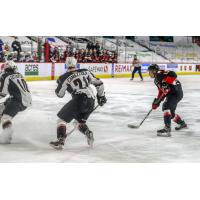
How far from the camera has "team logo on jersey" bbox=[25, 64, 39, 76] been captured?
7.79m

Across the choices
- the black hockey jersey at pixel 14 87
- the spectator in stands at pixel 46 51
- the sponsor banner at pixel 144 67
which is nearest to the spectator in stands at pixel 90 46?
the spectator in stands at pixel 46 51

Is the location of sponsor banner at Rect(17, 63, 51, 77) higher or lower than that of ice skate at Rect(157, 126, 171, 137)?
higher

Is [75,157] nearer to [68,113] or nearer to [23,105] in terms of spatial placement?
[68,113]

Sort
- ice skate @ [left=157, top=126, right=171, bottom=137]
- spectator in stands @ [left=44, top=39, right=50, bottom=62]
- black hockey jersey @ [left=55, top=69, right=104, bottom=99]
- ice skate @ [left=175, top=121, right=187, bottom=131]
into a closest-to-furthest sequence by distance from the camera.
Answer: black hockey jersey @ [left=55, top=69, right=104, bottom=99] → ice skate @ [left=157, top=126, right=171, bottom=137] → ice skate @ [left=175, top=121, right=187, bottom=131] → spectator in stands @ [left=44, top=39, right=50, bottom=62]

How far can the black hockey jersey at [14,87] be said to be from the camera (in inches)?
183

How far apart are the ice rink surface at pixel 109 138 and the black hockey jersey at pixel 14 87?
0.48 meters

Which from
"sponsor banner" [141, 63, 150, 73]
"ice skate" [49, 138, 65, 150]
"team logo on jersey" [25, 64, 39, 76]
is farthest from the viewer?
"sponsor banner" [141, 63, 150, 73]

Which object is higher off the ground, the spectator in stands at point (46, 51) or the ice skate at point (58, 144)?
the spectator in stands at point (46, 51)

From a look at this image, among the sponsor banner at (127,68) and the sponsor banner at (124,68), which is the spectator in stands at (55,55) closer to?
the sponsor banner at (124,68)

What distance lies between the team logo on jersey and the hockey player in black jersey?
3454mm

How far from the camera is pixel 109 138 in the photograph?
5.12 m

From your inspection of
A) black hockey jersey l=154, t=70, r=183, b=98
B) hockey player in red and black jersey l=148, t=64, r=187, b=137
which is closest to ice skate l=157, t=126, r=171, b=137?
hockey player in red and black jersey l=148, t=64, r=187, b=137

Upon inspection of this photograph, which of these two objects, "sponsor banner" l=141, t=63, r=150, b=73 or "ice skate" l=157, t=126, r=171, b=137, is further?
"sponsor banner" l=141, t=63, r=150, b=73

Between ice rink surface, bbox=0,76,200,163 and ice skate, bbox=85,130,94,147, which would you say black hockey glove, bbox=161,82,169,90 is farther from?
ice skate, bbox=85,130,94,147
